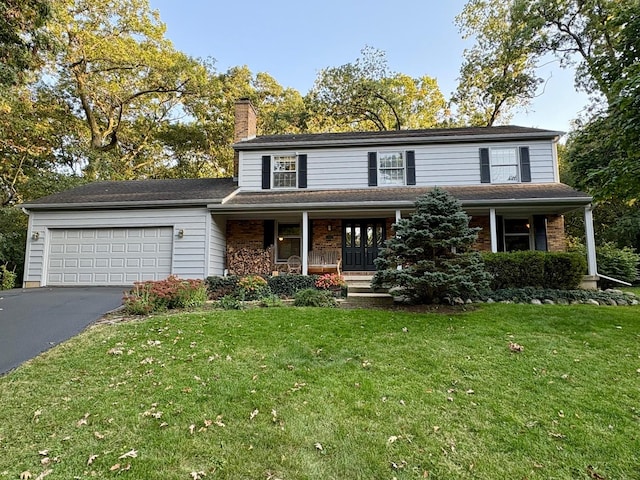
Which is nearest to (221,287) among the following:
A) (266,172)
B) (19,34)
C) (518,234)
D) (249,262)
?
(249,262)

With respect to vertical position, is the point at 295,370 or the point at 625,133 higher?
the point at 625,133

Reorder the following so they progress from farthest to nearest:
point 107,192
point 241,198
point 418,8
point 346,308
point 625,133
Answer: point 418,8 → point 107,192 → point 241,198 → point 346,308 → point 625,133

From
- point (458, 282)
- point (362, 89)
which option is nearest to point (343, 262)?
point (458, 282)

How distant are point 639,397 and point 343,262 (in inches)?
348

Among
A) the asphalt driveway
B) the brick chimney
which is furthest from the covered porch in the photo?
the asphalt driveway

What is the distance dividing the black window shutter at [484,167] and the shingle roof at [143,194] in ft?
28.1

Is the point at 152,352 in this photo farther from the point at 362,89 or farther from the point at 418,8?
the point at 362,89

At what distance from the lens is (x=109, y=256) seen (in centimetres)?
1105

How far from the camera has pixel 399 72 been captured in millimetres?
23219

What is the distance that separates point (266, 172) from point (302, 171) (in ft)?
4.31

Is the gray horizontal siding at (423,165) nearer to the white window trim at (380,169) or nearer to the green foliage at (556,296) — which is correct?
the white window trim at (380,169)

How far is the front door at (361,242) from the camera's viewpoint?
12070 millimetres

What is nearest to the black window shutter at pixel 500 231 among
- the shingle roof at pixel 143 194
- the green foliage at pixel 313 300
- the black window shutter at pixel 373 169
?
the black window shutter at pixel 373 169

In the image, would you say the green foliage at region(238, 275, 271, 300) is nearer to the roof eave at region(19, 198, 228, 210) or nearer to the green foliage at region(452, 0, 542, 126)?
the roof eave at region(19, 198, 228, 210)
